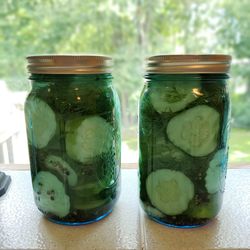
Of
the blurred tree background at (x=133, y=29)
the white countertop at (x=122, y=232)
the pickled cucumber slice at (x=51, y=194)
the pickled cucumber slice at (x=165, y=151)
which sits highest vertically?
the blurred tree background at (x=133, y=29)

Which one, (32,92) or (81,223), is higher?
(32,92)

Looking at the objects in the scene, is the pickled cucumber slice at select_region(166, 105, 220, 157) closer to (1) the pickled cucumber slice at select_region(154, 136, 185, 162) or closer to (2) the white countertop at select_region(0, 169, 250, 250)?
(1) the pickled cucumber slice at select_region(154, 136, 185, 162)

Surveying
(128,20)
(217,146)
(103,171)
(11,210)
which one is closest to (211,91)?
(217,146)

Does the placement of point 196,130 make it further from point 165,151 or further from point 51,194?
point 51,194

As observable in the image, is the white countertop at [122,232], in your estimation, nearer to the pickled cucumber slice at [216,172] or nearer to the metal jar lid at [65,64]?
→ the pickled cucumber slice at [216,172]

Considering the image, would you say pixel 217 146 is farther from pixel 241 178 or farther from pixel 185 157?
pixel 241 178

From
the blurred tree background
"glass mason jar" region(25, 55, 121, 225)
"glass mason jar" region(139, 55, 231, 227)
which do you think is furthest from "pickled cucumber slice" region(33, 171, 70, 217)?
the blurred tree background

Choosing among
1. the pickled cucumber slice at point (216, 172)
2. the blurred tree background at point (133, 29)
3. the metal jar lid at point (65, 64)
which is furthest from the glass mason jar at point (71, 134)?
the blurred tree background at point (133, 29)
